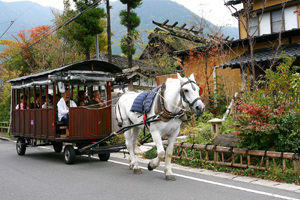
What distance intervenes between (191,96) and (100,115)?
3.96 meters

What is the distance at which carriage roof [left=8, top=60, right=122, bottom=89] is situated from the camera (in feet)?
27.9

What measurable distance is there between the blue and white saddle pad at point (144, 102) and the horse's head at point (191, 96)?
95 cm

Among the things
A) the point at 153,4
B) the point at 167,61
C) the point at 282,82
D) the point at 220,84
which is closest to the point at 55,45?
the point at 167,61

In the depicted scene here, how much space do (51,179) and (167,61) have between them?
11.8 m

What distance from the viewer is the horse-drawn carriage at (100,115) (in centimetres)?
629

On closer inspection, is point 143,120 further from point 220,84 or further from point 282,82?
point 220,84

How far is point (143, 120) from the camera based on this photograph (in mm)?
6754

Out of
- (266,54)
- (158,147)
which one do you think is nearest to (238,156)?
(158,147)

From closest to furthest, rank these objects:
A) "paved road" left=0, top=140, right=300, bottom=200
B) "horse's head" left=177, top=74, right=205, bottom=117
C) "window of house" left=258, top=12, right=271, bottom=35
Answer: "paved road" left=0, top=140, right=300, bottom=200 < "horse's head" left=177, top=74, right=205, bottom=117 < "window of house" left=258, top=12, right=271, bottom=35

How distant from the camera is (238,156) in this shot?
23.4ft

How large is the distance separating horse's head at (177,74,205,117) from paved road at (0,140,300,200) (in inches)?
61.6

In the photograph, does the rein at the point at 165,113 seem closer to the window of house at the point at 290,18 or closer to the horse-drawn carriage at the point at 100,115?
the horse-drawn carriage at the point at 100,115

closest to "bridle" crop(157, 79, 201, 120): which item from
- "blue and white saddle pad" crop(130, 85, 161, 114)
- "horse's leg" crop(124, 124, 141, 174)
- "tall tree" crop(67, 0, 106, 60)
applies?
"blue and white saddle pad" crop(130, 85, 161, 114)

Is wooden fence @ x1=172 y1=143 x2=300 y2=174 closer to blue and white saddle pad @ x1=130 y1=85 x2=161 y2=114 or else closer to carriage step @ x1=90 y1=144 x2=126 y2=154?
carriage step @ x1=90 y1=144 x2=126 y2=154
